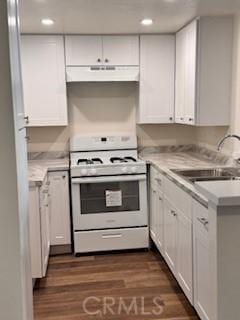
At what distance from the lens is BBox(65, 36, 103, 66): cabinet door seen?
3971 mm

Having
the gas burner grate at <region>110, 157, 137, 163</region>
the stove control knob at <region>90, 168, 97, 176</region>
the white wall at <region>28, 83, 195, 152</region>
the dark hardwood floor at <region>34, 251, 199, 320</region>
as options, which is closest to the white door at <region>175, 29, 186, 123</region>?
the white wall at <region>28, 83, 195, 152</region>

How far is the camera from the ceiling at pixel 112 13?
9.41 feet

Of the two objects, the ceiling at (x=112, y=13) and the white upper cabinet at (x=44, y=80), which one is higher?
the ceiling at (x=112, y=13)

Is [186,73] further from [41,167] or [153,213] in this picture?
[41,167]

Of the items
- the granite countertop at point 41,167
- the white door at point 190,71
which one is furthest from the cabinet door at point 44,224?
the white door at point 190,71

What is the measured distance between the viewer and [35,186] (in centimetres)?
310

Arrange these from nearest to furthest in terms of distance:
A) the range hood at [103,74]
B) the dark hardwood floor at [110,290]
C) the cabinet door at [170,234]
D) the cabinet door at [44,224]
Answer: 1. the dark hardwood floor at [110,290]
2. the cabinet door at [170,234]
3. the cabinet door at [44,224]
4. the range hood at [103,74]

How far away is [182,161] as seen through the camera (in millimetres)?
3875

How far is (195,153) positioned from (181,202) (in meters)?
1.70

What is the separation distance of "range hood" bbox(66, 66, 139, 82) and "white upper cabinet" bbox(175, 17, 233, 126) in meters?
0.71

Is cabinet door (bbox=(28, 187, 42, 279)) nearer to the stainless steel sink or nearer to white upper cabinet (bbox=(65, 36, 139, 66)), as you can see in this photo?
the stainless steel sink

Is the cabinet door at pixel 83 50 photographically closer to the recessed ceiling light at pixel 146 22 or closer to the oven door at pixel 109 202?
the recessed ceiling light at pixel 146 22

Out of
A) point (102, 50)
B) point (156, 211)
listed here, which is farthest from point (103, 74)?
point (156, 211)

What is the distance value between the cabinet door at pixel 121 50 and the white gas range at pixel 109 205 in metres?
1.08
